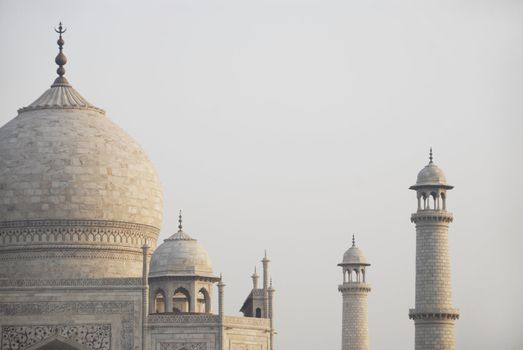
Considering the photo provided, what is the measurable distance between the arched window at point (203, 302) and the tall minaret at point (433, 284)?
5220mm

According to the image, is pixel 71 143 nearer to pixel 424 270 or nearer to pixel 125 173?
pixel 125 173

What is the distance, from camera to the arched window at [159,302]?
120 feet

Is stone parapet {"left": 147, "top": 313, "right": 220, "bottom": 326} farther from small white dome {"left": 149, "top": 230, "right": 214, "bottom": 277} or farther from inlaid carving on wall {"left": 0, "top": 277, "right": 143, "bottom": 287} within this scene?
small white dome {"left": 149, "top": 230, "right": 214, "bottom": 277}

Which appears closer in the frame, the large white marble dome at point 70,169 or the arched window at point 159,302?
the large white marble dome at point 70,169

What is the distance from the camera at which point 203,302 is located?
36750 mm

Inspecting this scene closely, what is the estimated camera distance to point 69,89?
124 feet

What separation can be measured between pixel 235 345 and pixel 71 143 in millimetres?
6689

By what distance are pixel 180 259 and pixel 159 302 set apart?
1891mm

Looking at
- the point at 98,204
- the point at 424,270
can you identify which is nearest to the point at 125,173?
the point at 98,204

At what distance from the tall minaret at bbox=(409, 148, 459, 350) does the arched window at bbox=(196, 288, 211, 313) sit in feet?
17.1

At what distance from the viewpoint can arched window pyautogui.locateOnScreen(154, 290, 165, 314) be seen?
36438 mm

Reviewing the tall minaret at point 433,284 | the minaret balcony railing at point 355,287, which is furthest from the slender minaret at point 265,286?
the minaret balcony railing at point 355,287

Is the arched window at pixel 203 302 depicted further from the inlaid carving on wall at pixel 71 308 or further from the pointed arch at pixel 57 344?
the pointed arch at pixel 57 344

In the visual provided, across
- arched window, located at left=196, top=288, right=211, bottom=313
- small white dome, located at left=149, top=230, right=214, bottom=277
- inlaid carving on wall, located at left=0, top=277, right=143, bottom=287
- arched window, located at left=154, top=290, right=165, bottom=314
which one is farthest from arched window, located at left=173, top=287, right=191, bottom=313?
inlaid carving on wall, located at left=0, top=277, right=143, bottom=287
